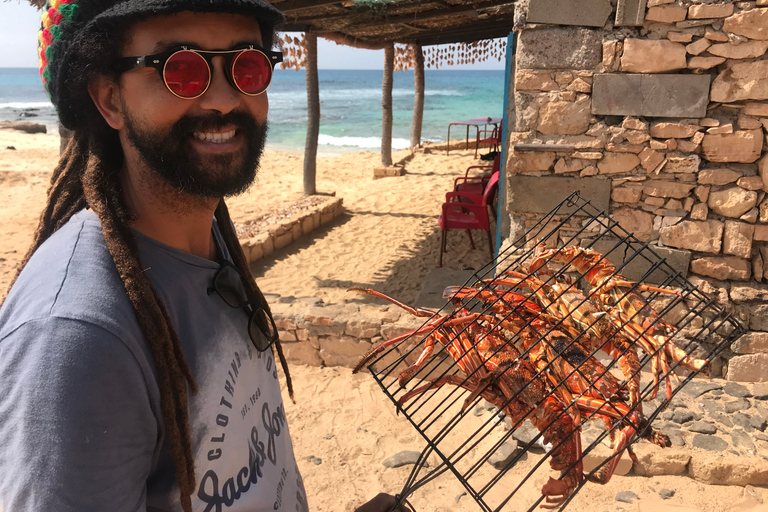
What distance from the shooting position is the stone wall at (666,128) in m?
3.66

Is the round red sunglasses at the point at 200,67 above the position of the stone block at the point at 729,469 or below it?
above

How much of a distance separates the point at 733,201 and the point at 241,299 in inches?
153

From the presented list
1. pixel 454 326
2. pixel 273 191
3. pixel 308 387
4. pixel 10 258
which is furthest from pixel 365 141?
pixel 454 326

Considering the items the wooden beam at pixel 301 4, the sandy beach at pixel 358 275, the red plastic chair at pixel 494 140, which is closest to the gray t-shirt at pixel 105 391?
the sandy beach at pixel 358 275

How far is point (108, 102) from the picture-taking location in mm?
1275

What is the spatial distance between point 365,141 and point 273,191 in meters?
19.5

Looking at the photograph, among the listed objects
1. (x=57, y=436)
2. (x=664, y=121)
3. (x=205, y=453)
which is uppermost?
(x=664, y=121)

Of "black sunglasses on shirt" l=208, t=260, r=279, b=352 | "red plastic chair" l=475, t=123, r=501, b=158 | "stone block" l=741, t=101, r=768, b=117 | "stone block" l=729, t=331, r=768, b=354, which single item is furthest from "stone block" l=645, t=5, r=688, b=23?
"red plastic chair" l=475, t=123, r=501, b=158

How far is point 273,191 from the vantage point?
11.1m

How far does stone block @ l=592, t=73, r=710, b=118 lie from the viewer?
3.72 metres

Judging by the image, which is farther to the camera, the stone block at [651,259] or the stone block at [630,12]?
the stone block at [651,259]

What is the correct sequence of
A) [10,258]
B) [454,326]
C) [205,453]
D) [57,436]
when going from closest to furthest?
[57,436] < [205,453] < [454,326] < [10,258]

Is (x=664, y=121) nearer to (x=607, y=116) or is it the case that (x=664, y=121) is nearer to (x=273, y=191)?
(x=607, y=116)

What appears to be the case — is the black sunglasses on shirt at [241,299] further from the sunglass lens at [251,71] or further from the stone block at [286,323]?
the stone block at [286,323]
